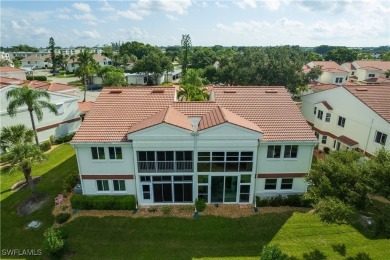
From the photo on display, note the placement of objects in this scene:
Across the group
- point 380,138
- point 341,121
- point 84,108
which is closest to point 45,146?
point 84,108

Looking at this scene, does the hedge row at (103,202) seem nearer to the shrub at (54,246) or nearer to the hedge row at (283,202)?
the shrub at (54,246)

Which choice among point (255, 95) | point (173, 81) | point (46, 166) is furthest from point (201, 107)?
point (173, 81)

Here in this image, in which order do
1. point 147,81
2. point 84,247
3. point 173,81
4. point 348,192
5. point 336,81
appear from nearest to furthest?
1. point 348,192
2. point 84,247
3. point 336,81
4. point 147,81
5. point 173,81

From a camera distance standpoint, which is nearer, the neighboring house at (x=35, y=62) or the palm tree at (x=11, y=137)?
the palm tree at (x=11, y=137)

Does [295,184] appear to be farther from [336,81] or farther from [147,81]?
[147,81]

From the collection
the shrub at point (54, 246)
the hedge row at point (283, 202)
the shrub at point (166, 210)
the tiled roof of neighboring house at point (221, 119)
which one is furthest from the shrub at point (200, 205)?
the shrub at point (54, 246)

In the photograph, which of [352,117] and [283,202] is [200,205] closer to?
[283,202]
